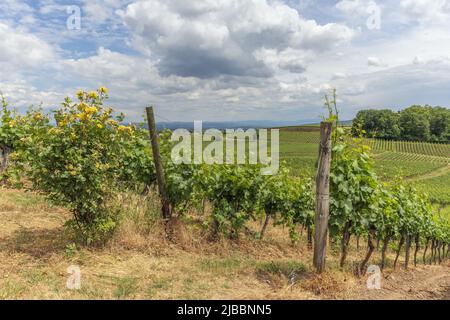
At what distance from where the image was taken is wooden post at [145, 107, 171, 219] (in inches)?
241

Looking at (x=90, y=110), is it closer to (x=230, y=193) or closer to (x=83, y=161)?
(x=83, y=161)

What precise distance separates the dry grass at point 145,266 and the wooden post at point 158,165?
0.72 ft

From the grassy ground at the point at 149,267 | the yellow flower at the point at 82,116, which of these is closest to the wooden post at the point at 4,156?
the grassy ground at the point at 149,267

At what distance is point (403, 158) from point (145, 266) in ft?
258

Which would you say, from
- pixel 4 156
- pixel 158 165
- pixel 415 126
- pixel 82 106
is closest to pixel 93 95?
pixel 82 106

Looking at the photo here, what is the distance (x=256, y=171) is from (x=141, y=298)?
4372 mm

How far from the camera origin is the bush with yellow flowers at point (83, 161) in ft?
16.0

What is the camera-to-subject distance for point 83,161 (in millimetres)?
4902

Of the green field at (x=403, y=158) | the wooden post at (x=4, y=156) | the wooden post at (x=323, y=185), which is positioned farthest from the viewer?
the green field at (x=403, y=158)

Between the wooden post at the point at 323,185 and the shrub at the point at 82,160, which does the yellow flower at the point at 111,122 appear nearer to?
the shrub at the point at 82,160

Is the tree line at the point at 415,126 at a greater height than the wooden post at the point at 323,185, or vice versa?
the tree line at the point at 415,126

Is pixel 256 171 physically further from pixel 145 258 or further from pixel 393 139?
pixel 393 139
